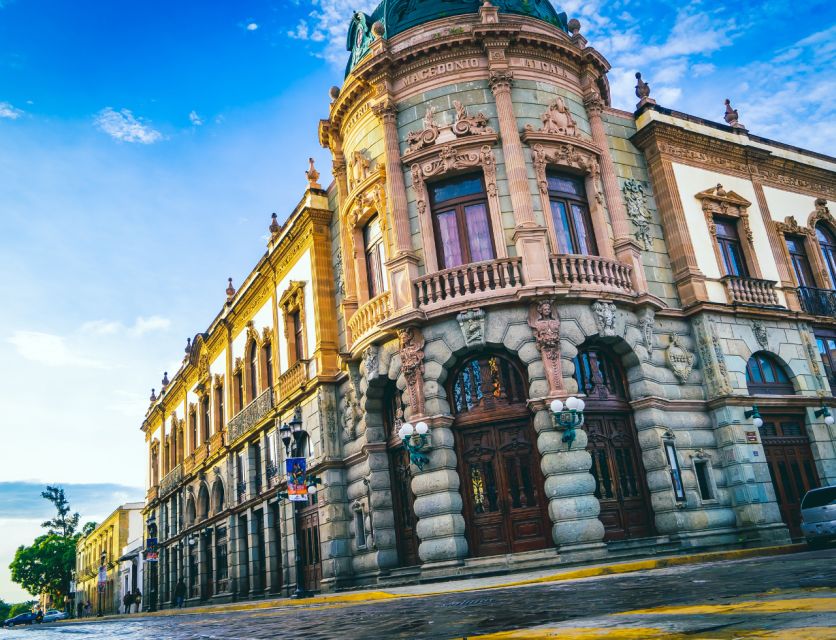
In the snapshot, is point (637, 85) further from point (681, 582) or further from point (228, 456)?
point (228, 456)

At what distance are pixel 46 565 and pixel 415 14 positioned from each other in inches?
3714

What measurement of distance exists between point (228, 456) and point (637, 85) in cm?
2254

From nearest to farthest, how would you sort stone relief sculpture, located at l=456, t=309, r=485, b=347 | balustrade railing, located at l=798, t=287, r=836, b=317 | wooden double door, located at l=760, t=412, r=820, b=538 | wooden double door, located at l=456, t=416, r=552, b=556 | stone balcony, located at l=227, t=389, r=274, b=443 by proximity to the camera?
wooden double door, located at l=456, t=416, r=552, b=556, stone relief sculpture, located at l=456, t=309, r=485, b=347, wooden double door, located at l=760, t=412, r=820, b=538, balustrade railing, located at l=798, t=287, r=836, b=317, stone balcony, located at l=227, t=389, r=274, b=443

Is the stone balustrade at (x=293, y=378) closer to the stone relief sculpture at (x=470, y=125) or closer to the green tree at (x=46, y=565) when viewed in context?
the stone relief sculpture at (x=470, y=125)

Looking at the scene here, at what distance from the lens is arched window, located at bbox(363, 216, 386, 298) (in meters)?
20.5

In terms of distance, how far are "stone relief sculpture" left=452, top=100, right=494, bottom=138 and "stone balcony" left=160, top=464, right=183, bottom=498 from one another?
2896cm

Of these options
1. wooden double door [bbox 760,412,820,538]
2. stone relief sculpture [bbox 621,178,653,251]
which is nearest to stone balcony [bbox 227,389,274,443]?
stone relief sculpture [bbox 621,178,653,251]

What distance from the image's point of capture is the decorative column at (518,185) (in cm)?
1752

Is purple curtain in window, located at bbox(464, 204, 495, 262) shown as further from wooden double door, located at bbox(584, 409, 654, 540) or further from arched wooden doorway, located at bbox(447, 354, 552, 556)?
wooden double door, located at bbox(584, 409, 654, 540)

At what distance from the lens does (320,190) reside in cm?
2445

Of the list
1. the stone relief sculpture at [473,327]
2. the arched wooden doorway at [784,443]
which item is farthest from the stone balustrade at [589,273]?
the arched wooden doorway at [784,443]

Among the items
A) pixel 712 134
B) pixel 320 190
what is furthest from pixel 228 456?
pixel 712 134

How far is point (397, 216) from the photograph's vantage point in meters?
19.0

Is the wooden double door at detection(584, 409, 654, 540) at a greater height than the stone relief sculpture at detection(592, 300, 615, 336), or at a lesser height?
lesser
